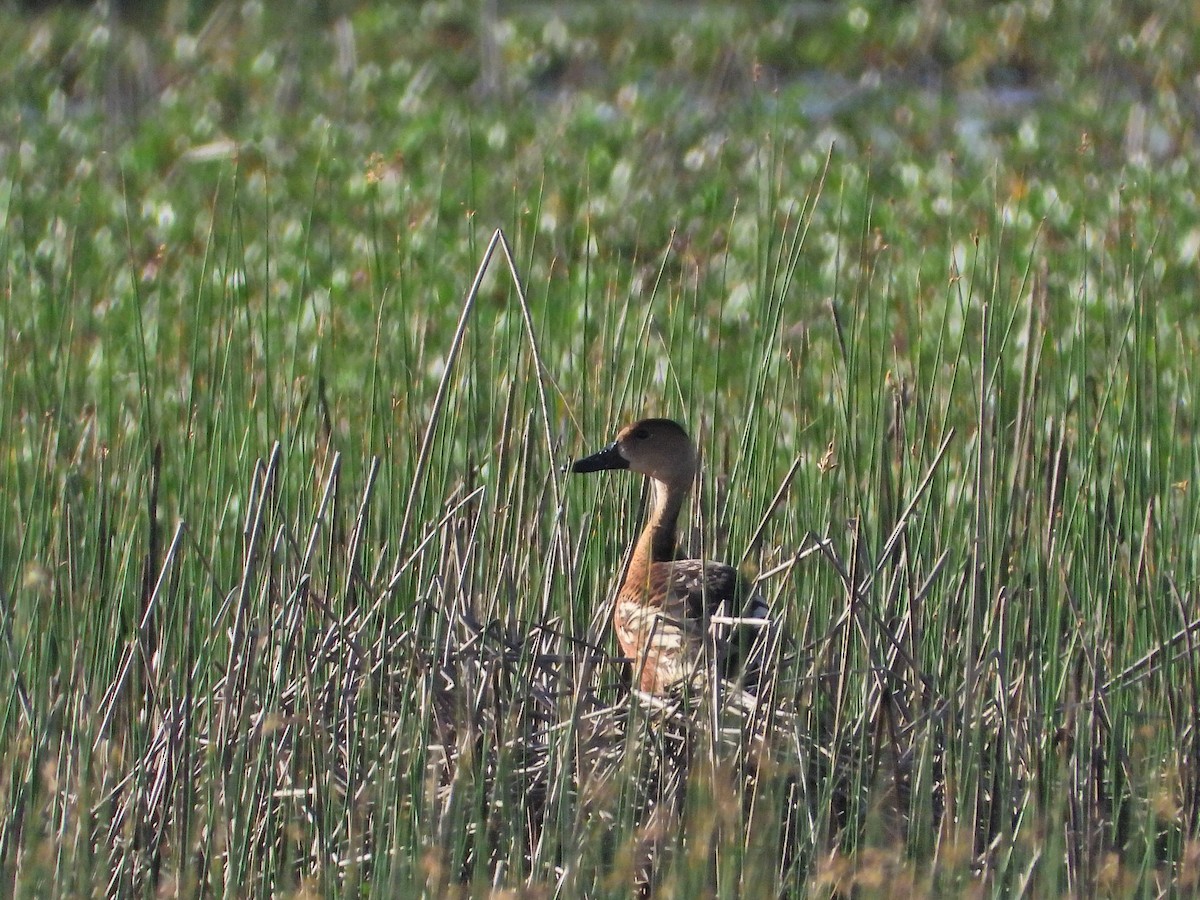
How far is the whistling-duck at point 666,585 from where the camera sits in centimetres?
277

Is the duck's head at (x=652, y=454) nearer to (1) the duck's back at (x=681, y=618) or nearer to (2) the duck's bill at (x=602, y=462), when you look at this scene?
(2) the duck's bill at (x=602, y=462)

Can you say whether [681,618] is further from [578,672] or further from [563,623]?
[578,672]

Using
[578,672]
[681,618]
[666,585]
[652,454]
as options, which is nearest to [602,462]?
[652,454]

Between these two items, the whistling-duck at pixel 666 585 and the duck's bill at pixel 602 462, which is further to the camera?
the duck's bill at pixel 602 462

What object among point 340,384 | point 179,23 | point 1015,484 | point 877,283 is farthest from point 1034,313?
point 179,23

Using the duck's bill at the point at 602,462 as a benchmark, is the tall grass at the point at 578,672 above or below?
below

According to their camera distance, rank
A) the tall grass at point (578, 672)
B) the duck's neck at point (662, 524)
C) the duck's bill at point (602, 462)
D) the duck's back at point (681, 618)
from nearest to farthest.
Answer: the tall grass at point (578, 672)
the duck's back at point (681, 618)
the duck's bill at point (602, 462)
the duck's neck at point (662, 524)

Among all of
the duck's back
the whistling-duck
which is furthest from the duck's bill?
the duck's back

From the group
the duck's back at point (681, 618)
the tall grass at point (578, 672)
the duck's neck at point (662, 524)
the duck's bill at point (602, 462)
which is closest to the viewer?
the tall grass at point (578, 672)

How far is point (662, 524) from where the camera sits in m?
3.42

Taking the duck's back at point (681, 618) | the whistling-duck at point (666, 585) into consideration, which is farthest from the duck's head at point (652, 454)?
the duck's back at point (681, 618)

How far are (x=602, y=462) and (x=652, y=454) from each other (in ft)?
0.37

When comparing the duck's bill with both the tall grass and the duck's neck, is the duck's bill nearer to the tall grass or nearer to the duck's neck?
the tall grass

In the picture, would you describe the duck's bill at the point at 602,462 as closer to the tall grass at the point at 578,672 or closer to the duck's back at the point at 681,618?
the tall grass at the point at 578,672
